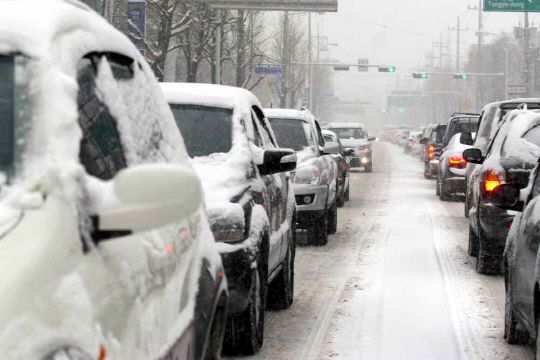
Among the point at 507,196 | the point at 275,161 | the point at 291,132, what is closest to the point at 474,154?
the point at 291,132

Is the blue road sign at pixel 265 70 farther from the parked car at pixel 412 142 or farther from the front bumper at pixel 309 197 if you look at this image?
the front bumper at pixel 309 197

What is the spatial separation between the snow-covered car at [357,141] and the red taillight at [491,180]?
80.9ft

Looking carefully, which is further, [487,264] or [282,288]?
[487,264]

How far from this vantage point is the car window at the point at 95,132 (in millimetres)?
2988

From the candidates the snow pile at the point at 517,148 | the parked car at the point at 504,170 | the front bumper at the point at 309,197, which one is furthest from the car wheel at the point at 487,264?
the front bumper at the point at 309,197

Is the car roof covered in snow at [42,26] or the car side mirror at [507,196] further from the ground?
the car roof covered in snow at [42,26]

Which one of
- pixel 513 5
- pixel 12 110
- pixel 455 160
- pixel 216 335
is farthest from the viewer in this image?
pixel 513 5

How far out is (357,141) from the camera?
35844mm

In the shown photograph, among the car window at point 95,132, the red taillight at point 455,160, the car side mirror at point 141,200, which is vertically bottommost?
the red taillight at point 455,160

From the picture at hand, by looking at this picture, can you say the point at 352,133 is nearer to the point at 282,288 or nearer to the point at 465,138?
the point at 465,138

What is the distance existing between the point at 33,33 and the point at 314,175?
38.0ft

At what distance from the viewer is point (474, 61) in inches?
4675

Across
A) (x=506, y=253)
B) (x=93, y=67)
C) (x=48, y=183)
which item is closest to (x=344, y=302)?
(x=506, y=253)

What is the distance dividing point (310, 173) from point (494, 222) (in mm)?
4289
